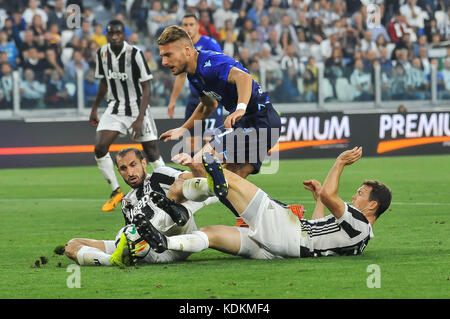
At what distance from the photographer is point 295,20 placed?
21.5 meters

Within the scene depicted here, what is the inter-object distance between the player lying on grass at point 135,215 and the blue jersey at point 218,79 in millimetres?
769

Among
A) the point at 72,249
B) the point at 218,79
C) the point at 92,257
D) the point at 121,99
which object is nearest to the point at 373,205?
the point at 218,79

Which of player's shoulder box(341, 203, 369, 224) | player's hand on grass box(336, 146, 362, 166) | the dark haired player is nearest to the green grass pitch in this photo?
player's shoulder box(341, 203, 369, 224)

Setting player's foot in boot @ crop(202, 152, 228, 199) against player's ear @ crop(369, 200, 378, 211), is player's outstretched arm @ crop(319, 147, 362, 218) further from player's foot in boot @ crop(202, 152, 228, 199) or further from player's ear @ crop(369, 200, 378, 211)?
player's foot in boot @ crop(202, 152, 228, 199)

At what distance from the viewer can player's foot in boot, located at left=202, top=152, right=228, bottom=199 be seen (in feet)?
20.9

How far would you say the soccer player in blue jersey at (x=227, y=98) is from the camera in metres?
7.22

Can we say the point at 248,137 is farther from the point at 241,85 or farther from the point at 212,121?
the point at 212,121

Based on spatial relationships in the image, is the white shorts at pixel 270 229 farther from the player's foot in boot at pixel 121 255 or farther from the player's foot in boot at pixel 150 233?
the player's foot in boot at pixel 121 255

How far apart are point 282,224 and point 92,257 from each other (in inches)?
57.2

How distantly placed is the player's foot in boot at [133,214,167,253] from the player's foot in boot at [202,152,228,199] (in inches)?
20.1

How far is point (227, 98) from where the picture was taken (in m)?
7.53

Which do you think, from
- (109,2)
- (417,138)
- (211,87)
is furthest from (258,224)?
(109,2)

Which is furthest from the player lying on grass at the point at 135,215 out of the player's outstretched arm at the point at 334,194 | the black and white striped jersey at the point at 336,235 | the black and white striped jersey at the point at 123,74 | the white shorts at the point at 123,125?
the black and white striped jersey at the point at 123,74
